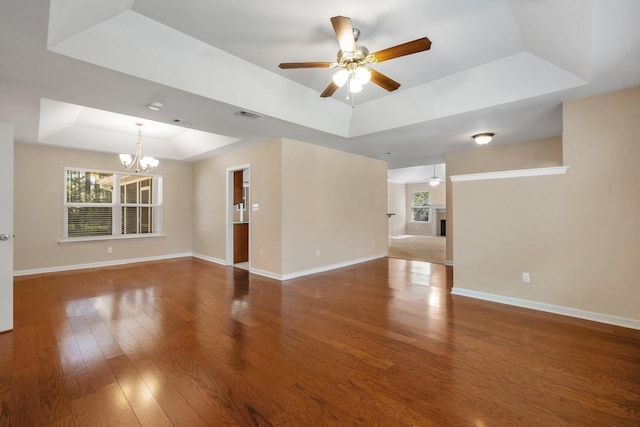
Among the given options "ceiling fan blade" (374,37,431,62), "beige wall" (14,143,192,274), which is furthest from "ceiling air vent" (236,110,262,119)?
"beige wall" (14,143,192,274)

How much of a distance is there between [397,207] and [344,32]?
1240 cm

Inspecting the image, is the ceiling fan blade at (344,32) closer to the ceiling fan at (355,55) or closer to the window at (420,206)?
the ceiling fan at (355,55)

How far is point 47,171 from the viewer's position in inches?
223

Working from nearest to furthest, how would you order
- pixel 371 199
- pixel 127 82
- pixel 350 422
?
pixel 350 422 < pixel 127 82 < pixel 371 199

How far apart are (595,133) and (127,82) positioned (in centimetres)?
521

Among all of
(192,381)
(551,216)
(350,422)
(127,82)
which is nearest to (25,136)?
(127,82)

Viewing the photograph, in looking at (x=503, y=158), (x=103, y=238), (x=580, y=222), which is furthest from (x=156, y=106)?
(x=503, y=158)

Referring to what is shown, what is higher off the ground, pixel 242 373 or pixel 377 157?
pixel 377 157

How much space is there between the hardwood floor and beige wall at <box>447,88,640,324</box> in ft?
1.34

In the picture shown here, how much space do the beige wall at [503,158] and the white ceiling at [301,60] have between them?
0.77 m

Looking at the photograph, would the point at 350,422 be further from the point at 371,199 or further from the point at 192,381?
the point at 371,199

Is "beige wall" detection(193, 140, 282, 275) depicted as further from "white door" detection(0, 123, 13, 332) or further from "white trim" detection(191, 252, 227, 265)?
"white door" detection(0, 123, 13, 332)

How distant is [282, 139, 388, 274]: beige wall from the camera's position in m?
5.15

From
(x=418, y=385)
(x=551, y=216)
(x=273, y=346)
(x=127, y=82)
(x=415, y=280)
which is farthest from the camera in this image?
(x=415, y=280)
